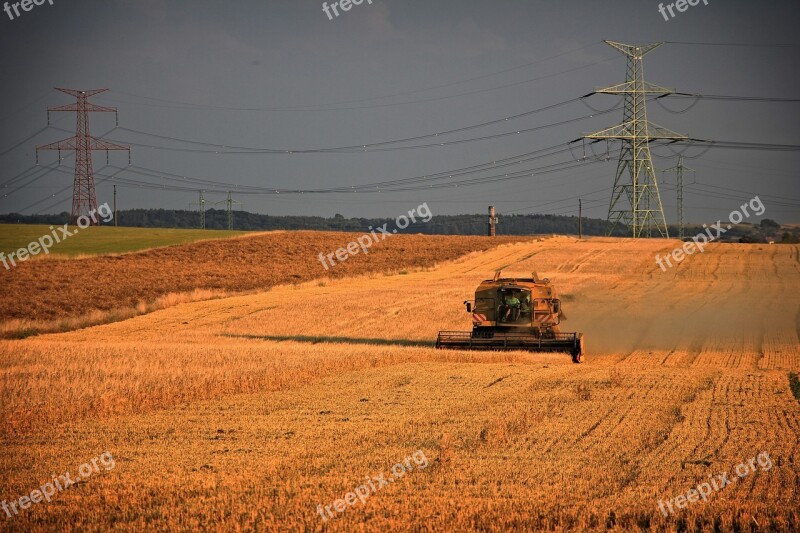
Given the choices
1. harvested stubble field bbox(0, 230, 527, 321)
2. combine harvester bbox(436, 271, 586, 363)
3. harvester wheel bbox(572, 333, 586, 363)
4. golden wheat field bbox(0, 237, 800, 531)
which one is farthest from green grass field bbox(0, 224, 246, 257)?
harvester wheel bbox(572, 333, 586, 363)

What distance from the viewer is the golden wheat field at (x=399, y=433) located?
10.9m

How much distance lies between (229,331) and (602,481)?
2830cm

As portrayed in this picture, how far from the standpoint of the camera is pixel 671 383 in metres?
22.6

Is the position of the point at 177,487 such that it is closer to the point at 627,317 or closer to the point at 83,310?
the point at 627,317

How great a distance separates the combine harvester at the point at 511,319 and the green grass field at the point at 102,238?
47213 millimetres

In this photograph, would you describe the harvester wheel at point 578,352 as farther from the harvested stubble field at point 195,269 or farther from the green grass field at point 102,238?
the green grass field at point 102,238

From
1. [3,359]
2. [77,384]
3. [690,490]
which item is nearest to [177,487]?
[690,490]

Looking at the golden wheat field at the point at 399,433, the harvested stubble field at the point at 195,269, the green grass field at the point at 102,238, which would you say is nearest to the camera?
the golden wheat field at the point at 399,433

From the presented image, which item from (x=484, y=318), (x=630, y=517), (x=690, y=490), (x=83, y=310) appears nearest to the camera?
(x=630, y=517)

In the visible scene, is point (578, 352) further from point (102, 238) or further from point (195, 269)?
point (102, 238)

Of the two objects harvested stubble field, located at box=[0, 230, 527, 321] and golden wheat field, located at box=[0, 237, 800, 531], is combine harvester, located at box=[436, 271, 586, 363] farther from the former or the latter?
harvested stubble field, located at box=[0, 230, 527, 321]

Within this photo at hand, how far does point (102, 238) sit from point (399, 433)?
2912 inches

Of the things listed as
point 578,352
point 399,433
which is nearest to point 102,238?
point 578,352

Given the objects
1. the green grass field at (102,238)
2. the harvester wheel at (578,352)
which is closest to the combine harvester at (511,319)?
the harvester wheel at (578,352)
